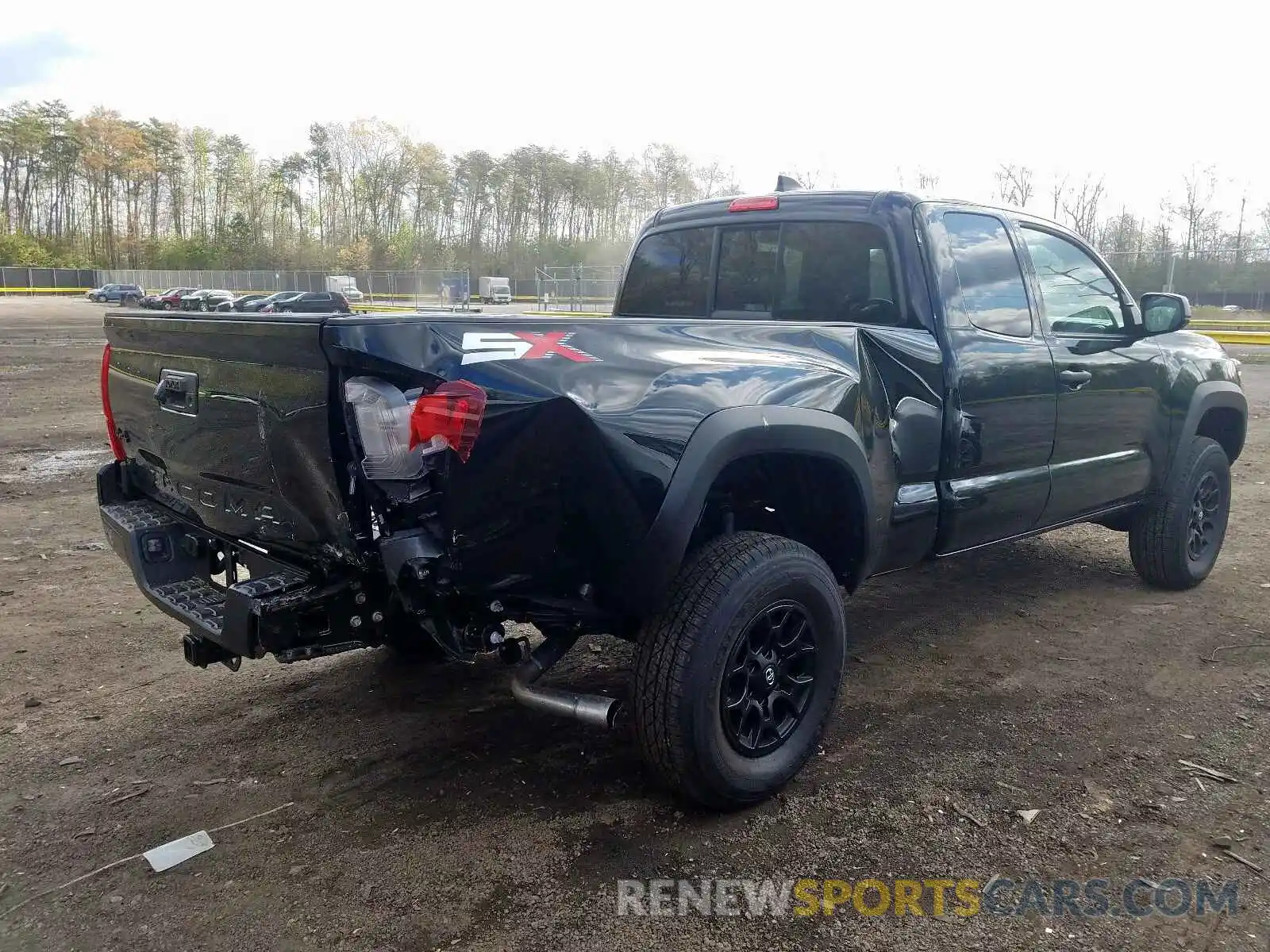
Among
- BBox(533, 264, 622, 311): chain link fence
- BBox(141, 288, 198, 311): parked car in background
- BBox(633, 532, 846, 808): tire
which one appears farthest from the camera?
BBox(141, 288, 198, 311): parked car in background

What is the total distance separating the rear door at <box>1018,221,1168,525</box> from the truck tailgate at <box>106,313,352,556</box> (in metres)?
3.15

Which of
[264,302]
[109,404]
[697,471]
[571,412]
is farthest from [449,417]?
[264,302]

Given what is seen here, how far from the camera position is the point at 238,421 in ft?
9.30

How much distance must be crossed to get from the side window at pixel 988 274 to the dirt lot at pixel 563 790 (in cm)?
150

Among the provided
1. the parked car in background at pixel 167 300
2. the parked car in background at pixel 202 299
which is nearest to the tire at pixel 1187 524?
the parked car in background at pixel 202 299

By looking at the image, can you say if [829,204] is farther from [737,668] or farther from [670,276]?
[737,668]

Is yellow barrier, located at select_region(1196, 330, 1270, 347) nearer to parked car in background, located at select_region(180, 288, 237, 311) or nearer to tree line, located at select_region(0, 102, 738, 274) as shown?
tree line, located at select_region(0, 102, 738, 274)

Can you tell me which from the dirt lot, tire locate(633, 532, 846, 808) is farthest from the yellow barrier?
tire locate(633, 532, 846, 808)

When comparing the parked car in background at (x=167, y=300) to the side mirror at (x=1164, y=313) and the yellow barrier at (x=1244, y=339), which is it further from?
the side mirror at (x=1164, y=313)

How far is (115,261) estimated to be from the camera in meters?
76.8

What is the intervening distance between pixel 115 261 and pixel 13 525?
80541mm

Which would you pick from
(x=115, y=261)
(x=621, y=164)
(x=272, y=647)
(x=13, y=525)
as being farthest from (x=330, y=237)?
(x=272, y=647)

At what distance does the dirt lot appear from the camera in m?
2.55

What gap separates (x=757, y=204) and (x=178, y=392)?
8.11 feet
